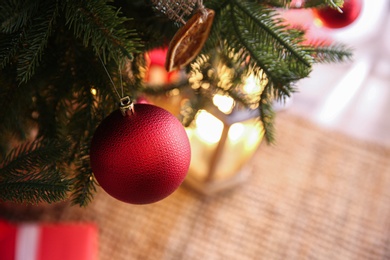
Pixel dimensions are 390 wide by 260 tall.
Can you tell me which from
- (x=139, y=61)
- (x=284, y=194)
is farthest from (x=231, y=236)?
(x=139, y=61)

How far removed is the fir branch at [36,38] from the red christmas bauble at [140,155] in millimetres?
107

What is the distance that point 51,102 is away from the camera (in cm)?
62

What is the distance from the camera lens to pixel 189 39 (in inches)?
21.3

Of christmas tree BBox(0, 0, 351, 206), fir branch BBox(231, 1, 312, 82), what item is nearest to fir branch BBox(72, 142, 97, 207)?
christmas tree BBox(0, 0, 351, 206)

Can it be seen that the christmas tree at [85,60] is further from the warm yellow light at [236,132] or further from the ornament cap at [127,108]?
the warm yellow light at [236,132]

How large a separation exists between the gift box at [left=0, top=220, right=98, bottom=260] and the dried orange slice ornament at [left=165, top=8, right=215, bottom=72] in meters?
0.52

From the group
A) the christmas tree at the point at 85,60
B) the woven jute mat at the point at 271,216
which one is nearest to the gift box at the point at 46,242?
the woven jute mat at the point at 271,216

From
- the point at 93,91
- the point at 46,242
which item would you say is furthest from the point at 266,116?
the point at 46,242

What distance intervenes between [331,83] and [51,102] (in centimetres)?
122

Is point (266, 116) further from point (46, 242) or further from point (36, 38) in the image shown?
point (46, 242)

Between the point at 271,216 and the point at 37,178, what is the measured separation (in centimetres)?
79

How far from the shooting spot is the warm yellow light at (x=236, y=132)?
925mm

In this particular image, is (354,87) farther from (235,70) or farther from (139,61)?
(139,61)

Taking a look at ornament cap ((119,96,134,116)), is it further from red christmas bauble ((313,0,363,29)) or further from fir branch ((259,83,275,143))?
red christmas bauble ((313,0,363,29))
